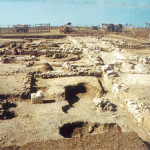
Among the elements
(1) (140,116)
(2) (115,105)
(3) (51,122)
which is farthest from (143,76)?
(3) (51,122)

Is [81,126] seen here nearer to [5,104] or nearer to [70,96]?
[70,96]

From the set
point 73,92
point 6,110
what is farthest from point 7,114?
point 73,92

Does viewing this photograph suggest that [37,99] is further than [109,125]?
Yes

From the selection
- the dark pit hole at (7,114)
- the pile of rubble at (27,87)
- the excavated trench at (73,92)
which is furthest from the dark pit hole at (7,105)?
the excavated trench at (73,92)

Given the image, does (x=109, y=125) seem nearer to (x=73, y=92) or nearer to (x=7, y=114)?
(x=73, y=92)

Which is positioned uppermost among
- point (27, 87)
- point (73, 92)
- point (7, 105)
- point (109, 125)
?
point (27, 87)

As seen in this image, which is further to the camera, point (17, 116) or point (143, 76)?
point (143, 76)

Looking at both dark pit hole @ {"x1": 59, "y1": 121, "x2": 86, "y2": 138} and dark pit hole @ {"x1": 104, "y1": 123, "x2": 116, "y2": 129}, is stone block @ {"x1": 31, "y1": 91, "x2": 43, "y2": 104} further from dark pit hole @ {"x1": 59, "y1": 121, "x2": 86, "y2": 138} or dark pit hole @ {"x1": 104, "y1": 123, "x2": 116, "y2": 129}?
dark pit hole @ {"x1": 104, "y1": 123, "x2": 116, "y2": 129}

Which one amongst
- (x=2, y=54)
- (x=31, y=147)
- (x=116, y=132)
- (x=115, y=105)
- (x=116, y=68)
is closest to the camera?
(x=31, y=147)

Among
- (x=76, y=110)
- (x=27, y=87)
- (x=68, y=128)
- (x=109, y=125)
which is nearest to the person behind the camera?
(x=68, y=128)
